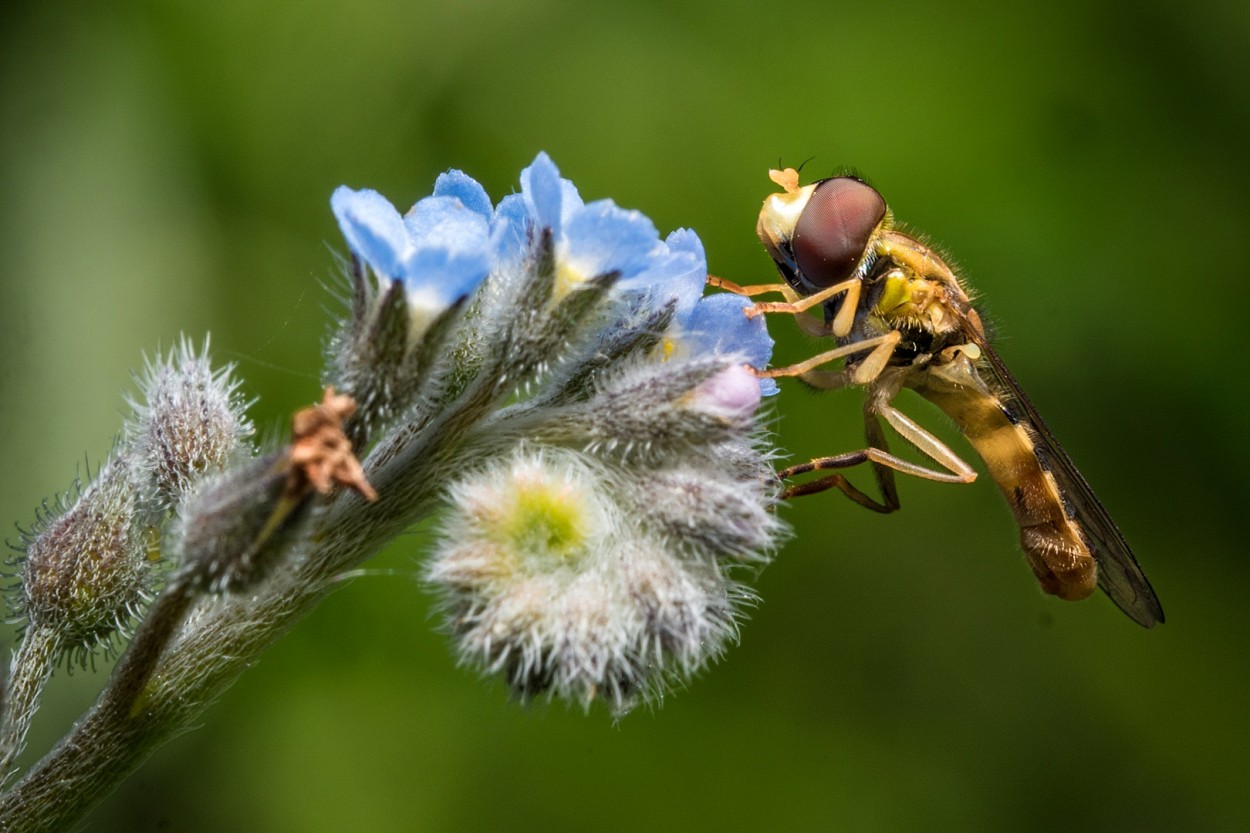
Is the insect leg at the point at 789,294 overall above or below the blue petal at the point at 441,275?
above

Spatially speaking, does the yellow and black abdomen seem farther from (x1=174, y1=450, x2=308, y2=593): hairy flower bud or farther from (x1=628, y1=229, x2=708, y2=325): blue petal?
(x1=174, y1=450, x2=308, y2=593): hairy flower bud

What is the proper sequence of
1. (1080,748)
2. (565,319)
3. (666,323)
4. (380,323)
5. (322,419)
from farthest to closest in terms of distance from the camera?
(1080,748), (666,323), (565,319), (380,323), (322,419)

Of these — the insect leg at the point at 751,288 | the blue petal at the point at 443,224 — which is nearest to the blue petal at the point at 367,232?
the blue petal at the point at 443,224

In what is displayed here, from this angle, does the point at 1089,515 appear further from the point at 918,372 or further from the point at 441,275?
the point at 441,275

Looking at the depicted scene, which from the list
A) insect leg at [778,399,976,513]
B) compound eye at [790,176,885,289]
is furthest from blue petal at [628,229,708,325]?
compound eye at [790,176,885,289]

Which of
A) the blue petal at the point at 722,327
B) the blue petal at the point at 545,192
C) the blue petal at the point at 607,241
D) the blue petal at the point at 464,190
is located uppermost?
the blue petal at the point at 464,190

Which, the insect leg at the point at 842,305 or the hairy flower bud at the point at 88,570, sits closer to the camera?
the hairy flower bud at the point at 88,570

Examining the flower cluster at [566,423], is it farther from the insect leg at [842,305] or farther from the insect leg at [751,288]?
the insect leg at [842,305]

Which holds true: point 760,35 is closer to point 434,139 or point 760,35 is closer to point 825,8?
point 825,8

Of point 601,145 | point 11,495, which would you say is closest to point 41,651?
point 11,495
